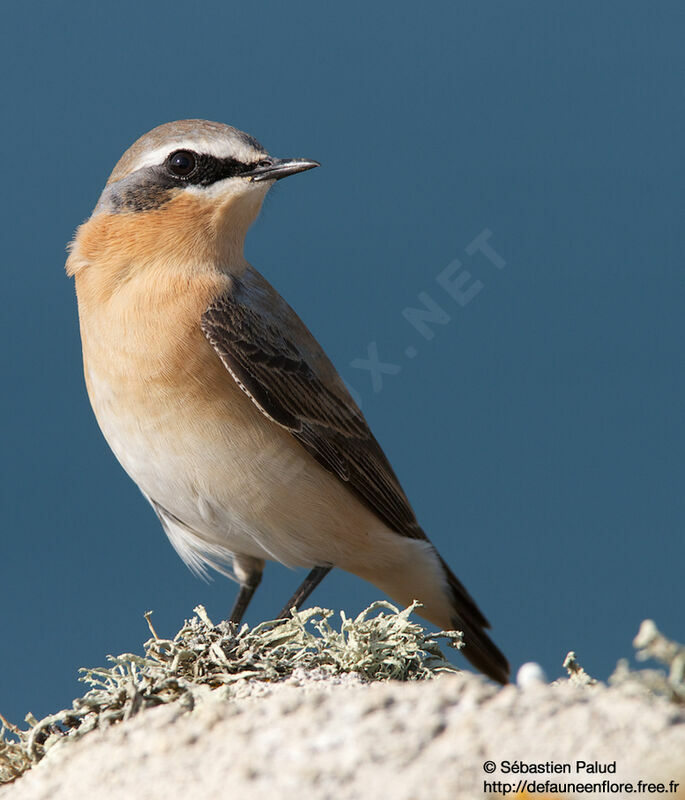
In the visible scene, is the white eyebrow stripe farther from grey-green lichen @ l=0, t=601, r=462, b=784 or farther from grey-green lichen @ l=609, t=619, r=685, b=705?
grey-green lichen @ l=609, t=619, r=685, b=705

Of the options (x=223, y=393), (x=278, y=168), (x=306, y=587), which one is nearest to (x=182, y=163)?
(x=278, y=168)

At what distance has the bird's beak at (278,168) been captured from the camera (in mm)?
4984

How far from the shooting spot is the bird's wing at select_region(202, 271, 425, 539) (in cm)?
486

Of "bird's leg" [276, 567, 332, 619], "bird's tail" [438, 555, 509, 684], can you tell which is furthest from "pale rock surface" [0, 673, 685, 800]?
"bird's tail" [438, 555, 509, 684]

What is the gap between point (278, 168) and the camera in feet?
16.4

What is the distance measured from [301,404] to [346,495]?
1.79 feet

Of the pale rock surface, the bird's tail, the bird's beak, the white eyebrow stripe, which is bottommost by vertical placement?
the bird's tail

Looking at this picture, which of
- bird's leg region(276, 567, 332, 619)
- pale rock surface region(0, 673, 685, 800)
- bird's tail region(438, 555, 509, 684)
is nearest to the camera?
pale rock surface region(0, 673, 685, 800)

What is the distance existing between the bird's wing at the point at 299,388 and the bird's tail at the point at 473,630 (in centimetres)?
39

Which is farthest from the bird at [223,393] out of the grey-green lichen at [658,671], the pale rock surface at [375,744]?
the grey-green lichen at [658,671]

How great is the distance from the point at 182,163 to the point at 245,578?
→ 2409mm

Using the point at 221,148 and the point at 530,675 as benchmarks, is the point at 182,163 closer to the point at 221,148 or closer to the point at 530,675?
the point at 221,148

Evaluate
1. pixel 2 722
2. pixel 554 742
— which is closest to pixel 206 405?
pixel 2 722

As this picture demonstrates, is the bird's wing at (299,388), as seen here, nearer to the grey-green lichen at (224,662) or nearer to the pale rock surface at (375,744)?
the grey-green lichen at (224,662)
